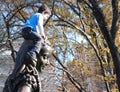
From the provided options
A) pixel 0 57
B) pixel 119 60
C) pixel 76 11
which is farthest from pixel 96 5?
pixel 0 57

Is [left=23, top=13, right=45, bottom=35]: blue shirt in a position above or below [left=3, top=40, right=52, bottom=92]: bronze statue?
above

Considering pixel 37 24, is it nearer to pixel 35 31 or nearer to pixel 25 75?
pixel 35 31

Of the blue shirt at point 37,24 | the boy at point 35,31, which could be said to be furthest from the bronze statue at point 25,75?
the blue shirt at point 37,24

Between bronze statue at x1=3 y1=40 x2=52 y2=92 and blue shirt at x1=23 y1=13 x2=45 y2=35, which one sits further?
blue shirt at x1=23 y1=13 x2=45 y2=35

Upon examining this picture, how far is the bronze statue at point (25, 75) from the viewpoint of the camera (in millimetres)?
5887

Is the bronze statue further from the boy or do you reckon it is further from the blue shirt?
the blue shirt

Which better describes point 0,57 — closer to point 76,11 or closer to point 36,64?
point 76,11

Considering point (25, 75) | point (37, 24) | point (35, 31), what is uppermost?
point (37, 24)

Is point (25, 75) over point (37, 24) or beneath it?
beneath

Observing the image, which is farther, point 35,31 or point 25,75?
point 35,31

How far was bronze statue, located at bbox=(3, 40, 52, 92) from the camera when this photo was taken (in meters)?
5.89

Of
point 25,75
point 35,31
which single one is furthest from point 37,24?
point 25,75

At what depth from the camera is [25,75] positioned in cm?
593

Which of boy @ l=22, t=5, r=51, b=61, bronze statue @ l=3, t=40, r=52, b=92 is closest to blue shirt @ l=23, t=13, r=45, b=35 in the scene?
boy @ l=22, t=5, r=51, b=61
